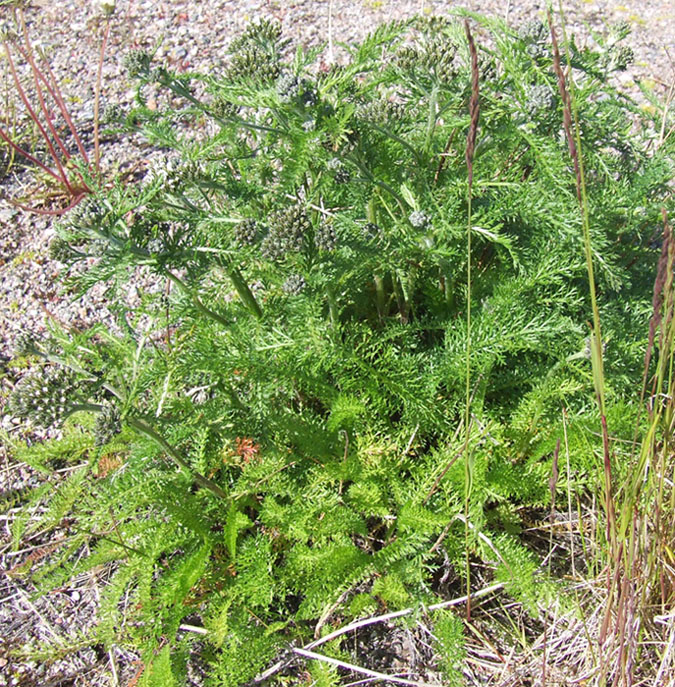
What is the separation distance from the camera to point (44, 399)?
175 centimetres

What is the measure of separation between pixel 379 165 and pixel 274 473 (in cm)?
105

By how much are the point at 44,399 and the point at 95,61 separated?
294 centimetres

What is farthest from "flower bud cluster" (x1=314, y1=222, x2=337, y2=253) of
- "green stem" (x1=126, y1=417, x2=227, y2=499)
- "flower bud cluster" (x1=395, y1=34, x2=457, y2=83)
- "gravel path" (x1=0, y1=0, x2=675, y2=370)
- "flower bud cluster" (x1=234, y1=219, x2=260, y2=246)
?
"gravel path" (x1=0, y1=0, x2=675, y2=370)

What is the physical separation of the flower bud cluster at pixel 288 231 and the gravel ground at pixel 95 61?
114 cm

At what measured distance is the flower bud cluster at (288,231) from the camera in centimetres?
178

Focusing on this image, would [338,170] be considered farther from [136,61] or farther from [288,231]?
[136,61]

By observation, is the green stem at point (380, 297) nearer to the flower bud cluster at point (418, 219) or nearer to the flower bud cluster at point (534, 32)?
the flower bud cluster at point (418, 219)

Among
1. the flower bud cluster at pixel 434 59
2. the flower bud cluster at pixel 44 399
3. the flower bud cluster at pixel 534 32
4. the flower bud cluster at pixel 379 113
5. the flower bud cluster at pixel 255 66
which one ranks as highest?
the flower bud cluster at pixel 255 66

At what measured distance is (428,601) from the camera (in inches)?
76.2

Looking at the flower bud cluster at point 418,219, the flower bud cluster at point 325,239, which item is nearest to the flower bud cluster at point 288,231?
the flower bud cluster at point 325,239

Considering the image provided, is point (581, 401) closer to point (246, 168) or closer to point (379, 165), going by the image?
point (379, 165)

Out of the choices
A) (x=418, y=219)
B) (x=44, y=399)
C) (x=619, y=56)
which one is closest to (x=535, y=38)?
(x=619, y=56)

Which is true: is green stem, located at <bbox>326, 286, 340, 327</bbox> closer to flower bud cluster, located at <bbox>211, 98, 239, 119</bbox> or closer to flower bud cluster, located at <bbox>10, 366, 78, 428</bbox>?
flower bud cluster, located at <bbox>211, 98, 239, 119</bbox>

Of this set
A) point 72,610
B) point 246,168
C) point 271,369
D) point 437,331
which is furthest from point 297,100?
point 72,610
